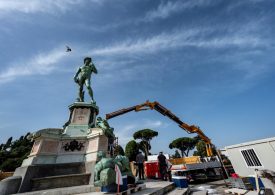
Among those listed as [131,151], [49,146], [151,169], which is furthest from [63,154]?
[131,151]

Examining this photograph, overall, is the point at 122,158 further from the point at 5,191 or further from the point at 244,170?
the point at 244,170

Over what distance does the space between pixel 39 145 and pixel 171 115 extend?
1215 cm

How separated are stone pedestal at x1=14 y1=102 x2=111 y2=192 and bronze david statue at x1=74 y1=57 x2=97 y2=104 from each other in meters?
1.95

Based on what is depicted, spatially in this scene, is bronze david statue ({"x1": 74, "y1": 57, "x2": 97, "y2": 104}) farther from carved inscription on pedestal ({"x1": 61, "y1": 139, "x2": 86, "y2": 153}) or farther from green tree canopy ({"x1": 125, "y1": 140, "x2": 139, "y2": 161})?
green tree canopy ({"x1": 125, "y1": 140, "x2": 139, "y2": 161})

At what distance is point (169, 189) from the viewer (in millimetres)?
6164

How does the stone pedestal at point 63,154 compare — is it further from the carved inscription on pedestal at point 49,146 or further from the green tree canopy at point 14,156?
the green tree canopy at point 14,156

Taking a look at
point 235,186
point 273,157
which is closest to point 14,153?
point 235,186

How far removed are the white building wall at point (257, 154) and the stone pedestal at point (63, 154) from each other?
9.75m

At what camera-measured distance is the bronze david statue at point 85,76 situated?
365 inches

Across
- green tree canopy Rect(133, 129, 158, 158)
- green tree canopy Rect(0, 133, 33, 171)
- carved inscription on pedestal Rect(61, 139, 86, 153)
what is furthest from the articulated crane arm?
green tree canopy Rect(133, 129, 158, 158)

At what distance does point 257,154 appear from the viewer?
9438 millimetres

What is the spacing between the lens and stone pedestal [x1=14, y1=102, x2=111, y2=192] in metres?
5.59

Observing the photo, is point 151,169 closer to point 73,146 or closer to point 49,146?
point 73,146

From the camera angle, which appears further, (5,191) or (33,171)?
(33,171)
